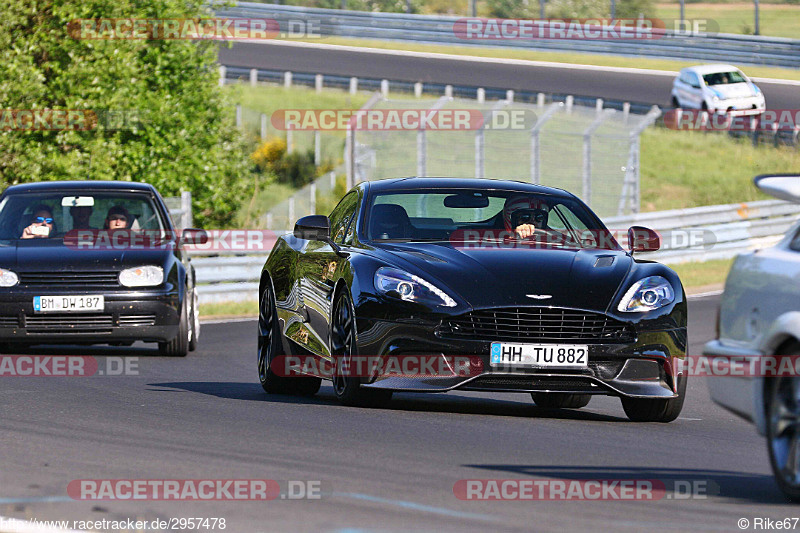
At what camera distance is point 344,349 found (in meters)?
9.82

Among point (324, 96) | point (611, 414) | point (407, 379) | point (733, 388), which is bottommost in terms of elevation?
point (324, 96)

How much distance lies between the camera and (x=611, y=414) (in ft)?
35.2

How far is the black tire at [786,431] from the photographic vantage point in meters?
6.27

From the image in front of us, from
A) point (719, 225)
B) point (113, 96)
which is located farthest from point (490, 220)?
point (719, 225)

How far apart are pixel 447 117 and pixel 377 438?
25.5 m

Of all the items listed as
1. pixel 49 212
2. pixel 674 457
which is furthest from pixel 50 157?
pixel 674 457

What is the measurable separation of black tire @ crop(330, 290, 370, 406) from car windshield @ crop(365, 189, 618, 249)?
2.10ft

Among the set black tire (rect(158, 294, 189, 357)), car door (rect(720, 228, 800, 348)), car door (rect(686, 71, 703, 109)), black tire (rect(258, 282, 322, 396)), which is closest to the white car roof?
car door (rect(686, 71, 703, 109))

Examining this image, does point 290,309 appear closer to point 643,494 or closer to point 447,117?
point 643,494

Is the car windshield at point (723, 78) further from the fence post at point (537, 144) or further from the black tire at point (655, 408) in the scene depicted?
the black tire at point (655, 408)

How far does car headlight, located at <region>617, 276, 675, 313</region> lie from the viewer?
9.32 metres

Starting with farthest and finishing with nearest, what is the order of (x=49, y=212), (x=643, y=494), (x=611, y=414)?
(x=49, y=212) < (x=611, y=414) < (x=643, y=494)

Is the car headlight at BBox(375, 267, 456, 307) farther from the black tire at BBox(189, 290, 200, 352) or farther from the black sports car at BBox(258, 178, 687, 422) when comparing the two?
the black tire at BBox(189, 290, 200, 352)

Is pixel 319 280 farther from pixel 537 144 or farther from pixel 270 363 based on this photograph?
pixel 537 144
